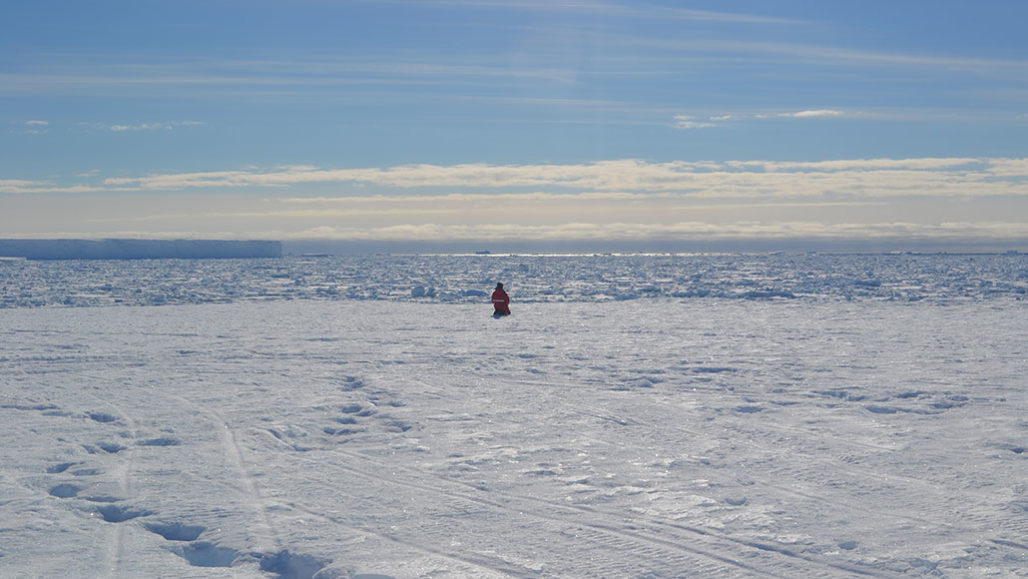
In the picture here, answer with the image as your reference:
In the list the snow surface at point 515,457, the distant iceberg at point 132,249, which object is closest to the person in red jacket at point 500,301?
the snow surface at point 515,457

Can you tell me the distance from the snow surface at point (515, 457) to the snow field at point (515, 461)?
2 cm

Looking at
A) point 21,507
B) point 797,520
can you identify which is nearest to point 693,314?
point 797,520

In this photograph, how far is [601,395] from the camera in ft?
25.0

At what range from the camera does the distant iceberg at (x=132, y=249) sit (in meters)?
84.1

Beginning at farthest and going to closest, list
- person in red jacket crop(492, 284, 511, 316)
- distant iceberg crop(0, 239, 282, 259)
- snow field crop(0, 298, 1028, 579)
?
distant iceberg crop(0, 239, 282, 259) → person in red jacket crop(492, 284, 511, 316) → snow field crop(0, 298, 1028, 579)

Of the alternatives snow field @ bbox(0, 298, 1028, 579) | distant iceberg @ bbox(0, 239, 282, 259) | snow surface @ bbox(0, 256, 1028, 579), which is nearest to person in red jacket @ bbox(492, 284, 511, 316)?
snow surface @ bbox(0, 256, 1028, 579)

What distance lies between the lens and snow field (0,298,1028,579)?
147 inches

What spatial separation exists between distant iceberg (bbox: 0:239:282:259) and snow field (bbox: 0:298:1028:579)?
81.2m

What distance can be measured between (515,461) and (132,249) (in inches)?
3513

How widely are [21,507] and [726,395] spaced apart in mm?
5508

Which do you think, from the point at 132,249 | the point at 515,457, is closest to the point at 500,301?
the point at 515,457

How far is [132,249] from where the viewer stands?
85.3 m

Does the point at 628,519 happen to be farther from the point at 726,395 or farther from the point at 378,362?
the point at 378,362

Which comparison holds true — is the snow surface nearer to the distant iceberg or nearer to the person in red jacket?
the person in red jacket
